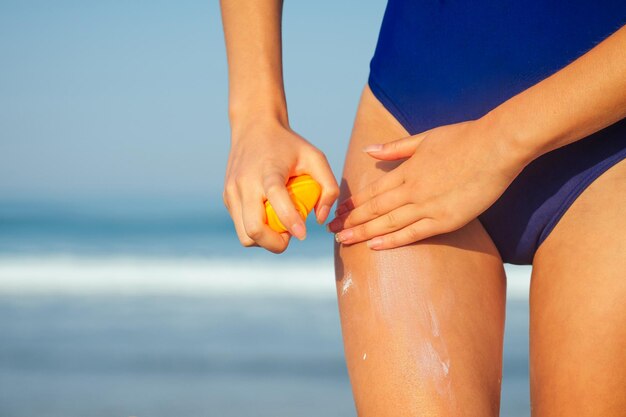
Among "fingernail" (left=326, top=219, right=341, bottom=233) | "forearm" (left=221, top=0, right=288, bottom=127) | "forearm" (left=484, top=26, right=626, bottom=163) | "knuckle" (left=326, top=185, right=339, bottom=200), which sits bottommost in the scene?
"fingernail" (left=326, top=219, right=341, bottom=233)

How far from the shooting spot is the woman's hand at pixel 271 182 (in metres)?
1.11

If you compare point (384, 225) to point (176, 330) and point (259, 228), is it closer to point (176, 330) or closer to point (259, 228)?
point (259, 228)

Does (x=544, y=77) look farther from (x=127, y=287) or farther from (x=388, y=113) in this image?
(x=127, y=287)

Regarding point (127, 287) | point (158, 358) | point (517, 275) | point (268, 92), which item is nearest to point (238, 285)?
point (127, 287)

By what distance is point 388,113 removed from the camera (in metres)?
1.33

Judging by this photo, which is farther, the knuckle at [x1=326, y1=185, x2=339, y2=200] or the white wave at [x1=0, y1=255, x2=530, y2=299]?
the white wave at [x1=0, y1=255, x2=530, y2=299]

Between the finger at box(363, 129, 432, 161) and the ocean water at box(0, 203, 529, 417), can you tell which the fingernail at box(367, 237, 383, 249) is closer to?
the finger at box(363, 129, 432, 161)

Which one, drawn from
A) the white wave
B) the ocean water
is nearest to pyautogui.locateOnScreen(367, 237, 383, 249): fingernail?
the ocean water

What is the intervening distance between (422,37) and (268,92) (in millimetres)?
249

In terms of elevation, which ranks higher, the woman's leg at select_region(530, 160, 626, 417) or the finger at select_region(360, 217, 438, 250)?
the finger at select_region(360, 217, 438, 250)

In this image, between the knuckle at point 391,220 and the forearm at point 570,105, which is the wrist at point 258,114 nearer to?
the knuckle at point 391,220

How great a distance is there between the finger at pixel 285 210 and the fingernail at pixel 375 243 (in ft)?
0.49

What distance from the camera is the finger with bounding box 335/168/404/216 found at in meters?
1.20

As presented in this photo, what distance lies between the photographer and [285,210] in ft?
3.61
